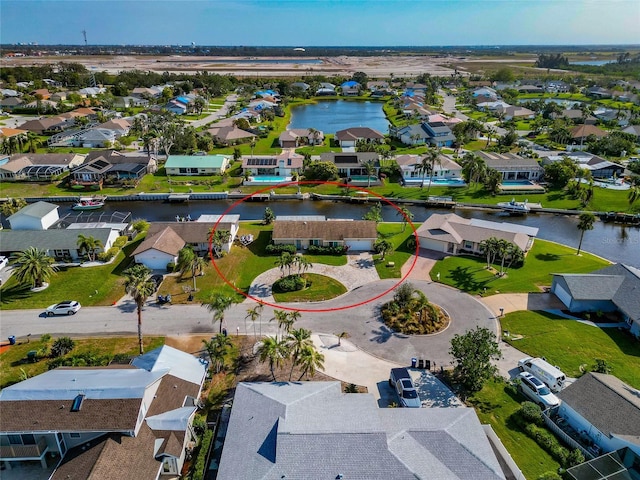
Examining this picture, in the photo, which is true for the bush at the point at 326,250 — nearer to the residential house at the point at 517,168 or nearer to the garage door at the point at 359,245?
the garage door at the point at 359,245

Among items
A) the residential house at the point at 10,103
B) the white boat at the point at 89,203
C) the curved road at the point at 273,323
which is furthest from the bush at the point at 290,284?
the residential house at the point at 10,103

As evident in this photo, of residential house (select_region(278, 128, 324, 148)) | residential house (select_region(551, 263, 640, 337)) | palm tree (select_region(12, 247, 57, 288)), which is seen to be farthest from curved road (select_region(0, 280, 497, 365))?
residential house (select_region(278, 128, 324, 148))

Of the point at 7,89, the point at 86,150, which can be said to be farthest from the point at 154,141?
the point at 7,89

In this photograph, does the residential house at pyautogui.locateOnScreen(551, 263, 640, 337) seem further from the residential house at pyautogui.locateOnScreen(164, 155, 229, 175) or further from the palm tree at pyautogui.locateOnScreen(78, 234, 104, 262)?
the residential house at pyautogui.locateOnScreen(164, 155, 229, 175)

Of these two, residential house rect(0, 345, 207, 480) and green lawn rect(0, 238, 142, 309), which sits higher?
residential house rect(0, 345, 207, 480)

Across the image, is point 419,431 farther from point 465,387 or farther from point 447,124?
point 447,124

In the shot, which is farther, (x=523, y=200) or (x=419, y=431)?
(x=523, y=200)
